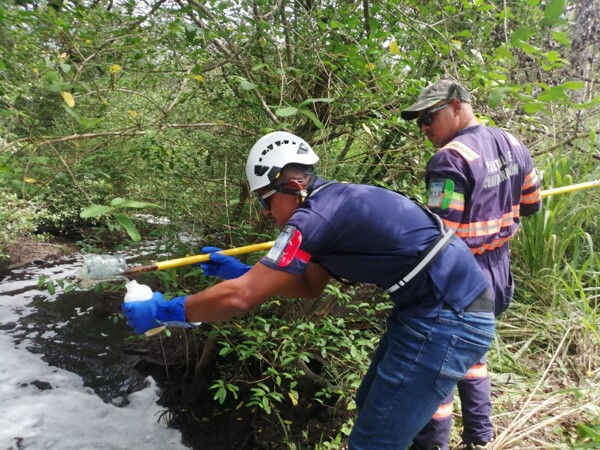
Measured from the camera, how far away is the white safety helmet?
1904 millimetres

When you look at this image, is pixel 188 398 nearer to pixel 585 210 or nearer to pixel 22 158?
pixel 22 158

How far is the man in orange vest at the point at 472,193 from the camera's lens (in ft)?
7.38

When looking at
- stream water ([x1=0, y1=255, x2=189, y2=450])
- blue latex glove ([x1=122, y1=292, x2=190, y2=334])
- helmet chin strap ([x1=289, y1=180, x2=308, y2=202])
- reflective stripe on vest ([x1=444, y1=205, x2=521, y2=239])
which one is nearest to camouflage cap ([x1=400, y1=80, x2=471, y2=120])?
reflective stripe on vest ([x1=444, y1=205, x2=521, y2=239])

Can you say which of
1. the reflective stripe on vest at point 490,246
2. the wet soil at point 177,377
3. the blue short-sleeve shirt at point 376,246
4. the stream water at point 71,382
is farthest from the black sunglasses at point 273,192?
the stream water at point 71,382

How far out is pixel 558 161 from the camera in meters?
4.77

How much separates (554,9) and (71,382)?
213 inches

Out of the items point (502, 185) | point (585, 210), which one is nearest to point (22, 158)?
point (502, 185)

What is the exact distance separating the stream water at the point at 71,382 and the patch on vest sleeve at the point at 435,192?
3.25 metres

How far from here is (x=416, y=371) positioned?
1820 mm

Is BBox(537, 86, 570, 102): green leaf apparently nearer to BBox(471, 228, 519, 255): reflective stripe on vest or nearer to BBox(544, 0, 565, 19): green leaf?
BBox(544, 0, 565, 19): green leaf

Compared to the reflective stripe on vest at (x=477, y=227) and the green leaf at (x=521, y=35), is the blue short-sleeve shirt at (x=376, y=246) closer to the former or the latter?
the reflective stripe on vest at (x=477, y=227)

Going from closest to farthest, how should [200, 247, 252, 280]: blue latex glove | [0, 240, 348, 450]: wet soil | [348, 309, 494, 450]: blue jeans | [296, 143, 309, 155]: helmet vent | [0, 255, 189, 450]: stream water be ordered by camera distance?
[348, 309, 494, 450]: blue jeans, [296, 143, 309, 155]: helmet vent, [200, 247, 252, 280]: blue latex glove, [0, 240, 348, 450]: wet soil, [0, 255, 189, 450]: stream water

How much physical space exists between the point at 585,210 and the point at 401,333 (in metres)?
3.67

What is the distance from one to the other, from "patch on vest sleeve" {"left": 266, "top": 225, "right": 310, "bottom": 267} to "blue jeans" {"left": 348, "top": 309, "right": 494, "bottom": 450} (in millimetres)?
619
